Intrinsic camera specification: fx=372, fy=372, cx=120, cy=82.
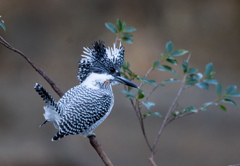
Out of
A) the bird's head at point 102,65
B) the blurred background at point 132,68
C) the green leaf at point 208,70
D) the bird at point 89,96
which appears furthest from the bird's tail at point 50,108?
the blurred background at point 132,68

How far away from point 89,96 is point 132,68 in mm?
1371

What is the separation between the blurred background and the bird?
1.34 metres

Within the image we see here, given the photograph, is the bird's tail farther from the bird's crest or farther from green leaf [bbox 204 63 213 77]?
green leaf [bbox 204 63 213 77]

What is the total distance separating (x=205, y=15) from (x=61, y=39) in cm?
112

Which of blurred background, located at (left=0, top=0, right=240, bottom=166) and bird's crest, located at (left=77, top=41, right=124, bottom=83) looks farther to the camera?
blurred background, located at (left=0, top=0, right=240, bottom=166)

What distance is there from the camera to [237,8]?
2873mm

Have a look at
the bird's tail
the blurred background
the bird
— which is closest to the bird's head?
the bird

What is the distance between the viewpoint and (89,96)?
1.50 m

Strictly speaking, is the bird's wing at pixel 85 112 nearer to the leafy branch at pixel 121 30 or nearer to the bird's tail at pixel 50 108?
the bird's tail at pixel 50 108

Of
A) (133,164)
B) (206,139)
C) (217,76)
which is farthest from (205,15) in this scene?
(133,164)

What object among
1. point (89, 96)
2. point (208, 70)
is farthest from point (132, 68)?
point (208, 70)

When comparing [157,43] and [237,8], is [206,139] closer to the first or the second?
[157,43]

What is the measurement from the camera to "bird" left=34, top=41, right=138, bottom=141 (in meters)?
1.40

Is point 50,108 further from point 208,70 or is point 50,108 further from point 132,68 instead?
point 132,68
